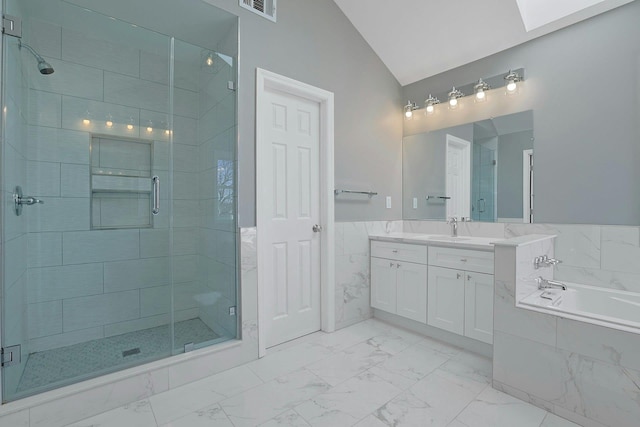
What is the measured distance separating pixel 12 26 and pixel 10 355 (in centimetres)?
173

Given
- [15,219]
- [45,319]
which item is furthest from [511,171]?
[45,319]

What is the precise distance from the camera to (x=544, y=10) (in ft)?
7.88

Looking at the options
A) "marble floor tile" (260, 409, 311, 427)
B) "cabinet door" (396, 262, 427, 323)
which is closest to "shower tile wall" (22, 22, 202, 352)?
"marble floor tile" (260, 409, 311, 427)

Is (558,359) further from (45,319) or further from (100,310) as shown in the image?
(45,319)

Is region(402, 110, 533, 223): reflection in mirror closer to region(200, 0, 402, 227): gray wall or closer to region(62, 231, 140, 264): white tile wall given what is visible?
region(200, 0, 402, 227): gray wall

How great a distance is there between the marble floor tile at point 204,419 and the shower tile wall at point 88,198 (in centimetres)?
78

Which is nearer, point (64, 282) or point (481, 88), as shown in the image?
point (64, 282)

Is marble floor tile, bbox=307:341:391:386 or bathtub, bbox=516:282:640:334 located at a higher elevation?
bathtub, bbox=516:282:640:334

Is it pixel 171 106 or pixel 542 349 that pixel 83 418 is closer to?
pixel 171 106

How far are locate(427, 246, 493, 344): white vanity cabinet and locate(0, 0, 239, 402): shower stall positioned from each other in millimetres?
1628

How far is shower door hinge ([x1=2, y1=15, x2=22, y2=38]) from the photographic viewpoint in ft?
5.23

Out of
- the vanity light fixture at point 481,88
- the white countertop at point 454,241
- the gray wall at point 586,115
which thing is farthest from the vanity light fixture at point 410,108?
the white countertop at point 454,241

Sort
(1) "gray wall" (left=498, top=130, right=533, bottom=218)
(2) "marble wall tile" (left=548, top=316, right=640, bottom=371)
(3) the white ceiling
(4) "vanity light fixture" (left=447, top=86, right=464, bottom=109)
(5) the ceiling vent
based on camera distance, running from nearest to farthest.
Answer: (2) "marble wall tile" (left=548, top=316, right=640, bottom=371), (5) the ceiling vent, (3) the white ceiling, (1) "gray wall" (left=498, top=130, right=533, bottom=218), (4) "vanity light fixture" (left=447, top=86, right=464, bottom=109)

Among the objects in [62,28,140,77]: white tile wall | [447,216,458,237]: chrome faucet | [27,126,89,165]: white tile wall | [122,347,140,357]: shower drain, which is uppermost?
[62,28,140,77]: white tile wall
